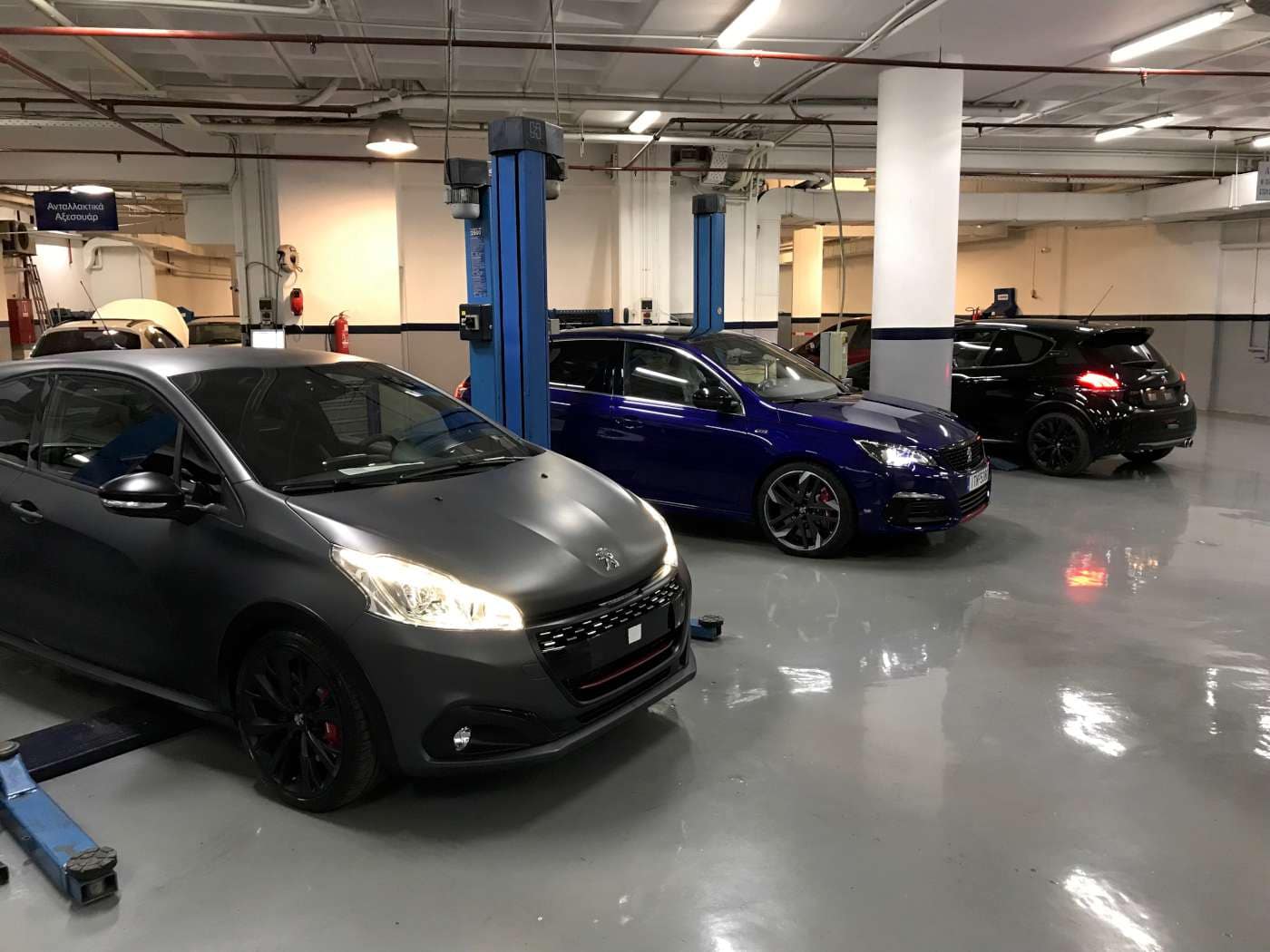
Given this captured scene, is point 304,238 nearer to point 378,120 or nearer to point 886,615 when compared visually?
point 378,120

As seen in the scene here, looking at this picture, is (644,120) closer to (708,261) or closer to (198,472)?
(708,261)

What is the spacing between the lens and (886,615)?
4.48 m

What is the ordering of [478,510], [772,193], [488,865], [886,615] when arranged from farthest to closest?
[772,193] → [886,615] → [478,510] → [488,865]

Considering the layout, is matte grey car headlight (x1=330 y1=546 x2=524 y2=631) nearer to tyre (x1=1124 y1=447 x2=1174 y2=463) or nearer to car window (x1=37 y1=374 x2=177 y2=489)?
car window (x1=37 y1=374 x2=177 y2=489)

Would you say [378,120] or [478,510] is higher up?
[378,120]

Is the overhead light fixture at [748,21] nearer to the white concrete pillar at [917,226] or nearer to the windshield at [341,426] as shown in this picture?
the white concrete pillar at [917,226]

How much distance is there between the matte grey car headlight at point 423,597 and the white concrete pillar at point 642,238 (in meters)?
10.2

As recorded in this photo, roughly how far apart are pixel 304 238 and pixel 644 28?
5.80 metres

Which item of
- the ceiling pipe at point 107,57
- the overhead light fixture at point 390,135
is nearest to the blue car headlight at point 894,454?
the ceiling pipe at point 107,57

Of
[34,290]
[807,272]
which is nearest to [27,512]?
[807,272]

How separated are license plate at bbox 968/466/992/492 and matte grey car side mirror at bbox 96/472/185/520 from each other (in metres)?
4.25

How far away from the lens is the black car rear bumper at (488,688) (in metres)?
2.40

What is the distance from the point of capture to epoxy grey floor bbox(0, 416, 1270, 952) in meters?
2.21

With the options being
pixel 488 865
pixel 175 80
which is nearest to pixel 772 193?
pixel 175 80
